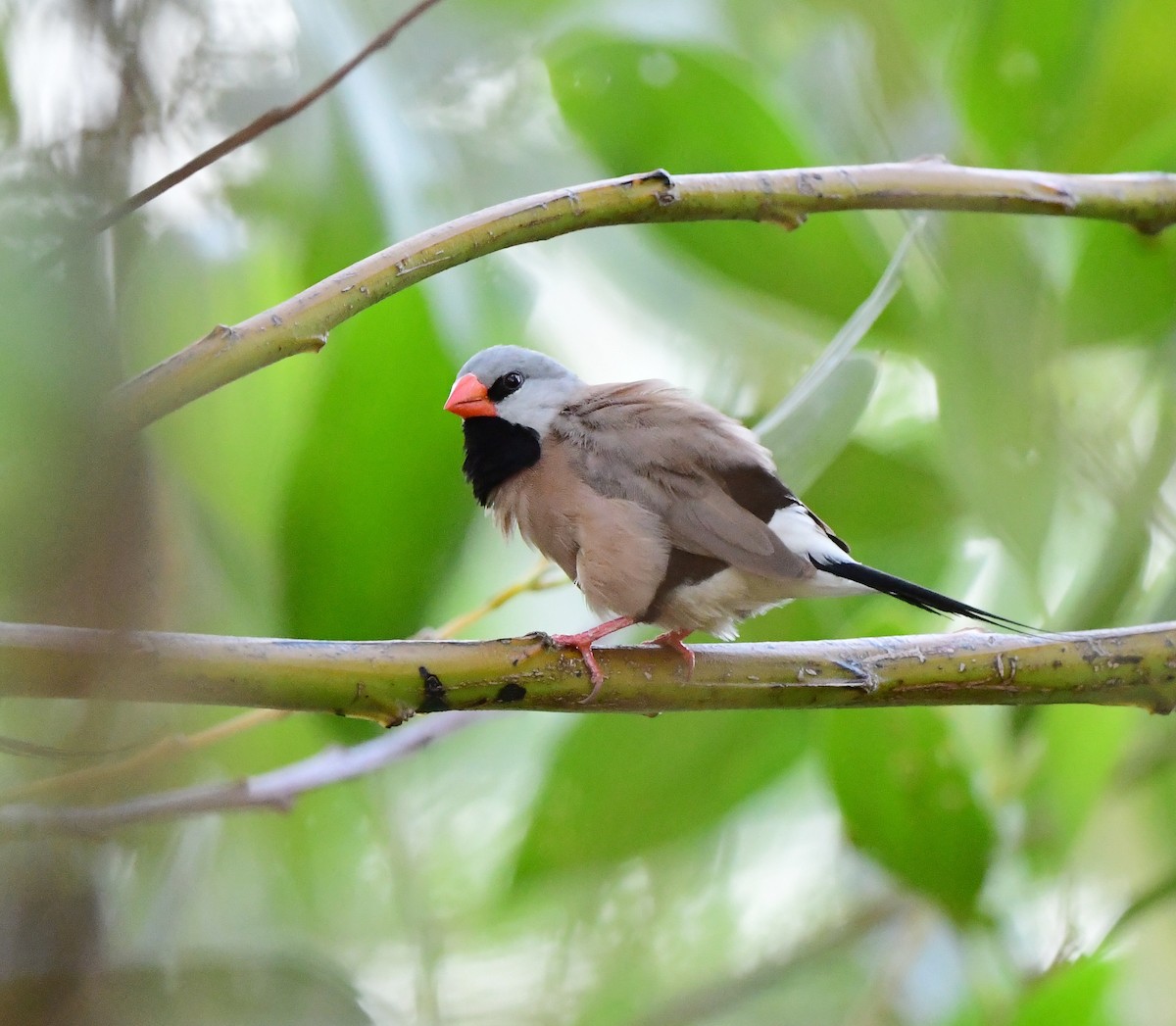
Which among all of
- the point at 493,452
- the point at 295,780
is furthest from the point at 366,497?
the point at 295,780

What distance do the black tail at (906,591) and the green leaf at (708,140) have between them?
30 centimetres

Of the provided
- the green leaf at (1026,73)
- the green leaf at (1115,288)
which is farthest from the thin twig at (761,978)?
the green leaf at (1026,73)

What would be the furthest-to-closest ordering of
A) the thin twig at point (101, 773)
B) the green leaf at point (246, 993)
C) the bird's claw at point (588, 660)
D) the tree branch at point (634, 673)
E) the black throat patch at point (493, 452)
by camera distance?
the black throat patch at point (493, 452) < the green leaf at point (246, 993) < the bird's claw at point (588, 660) < the tree branch at point (634, 673) < the thin twig at point (101, 773)

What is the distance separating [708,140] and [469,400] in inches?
12.0

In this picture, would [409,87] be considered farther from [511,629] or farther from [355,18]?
[511,629]

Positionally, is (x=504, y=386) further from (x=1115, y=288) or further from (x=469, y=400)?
(x=1115, y=288)

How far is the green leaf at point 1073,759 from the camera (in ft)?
3.05

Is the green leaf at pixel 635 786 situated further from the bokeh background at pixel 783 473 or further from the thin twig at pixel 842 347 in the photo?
the thin twig at pixel 842 347

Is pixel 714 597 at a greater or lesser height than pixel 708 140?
lesser

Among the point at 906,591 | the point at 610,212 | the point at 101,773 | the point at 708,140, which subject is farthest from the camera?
the point at 708,140

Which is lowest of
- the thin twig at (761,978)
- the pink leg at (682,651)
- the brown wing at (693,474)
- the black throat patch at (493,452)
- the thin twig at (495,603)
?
the thin twig at (761,978)

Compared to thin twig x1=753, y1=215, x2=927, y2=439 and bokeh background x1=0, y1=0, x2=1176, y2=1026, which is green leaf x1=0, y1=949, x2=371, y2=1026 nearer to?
bokeh background x1=0, y1=0, x2=1176, y2=1026

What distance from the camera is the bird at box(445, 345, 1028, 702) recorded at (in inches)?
31.4

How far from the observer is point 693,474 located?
2.69 feet
